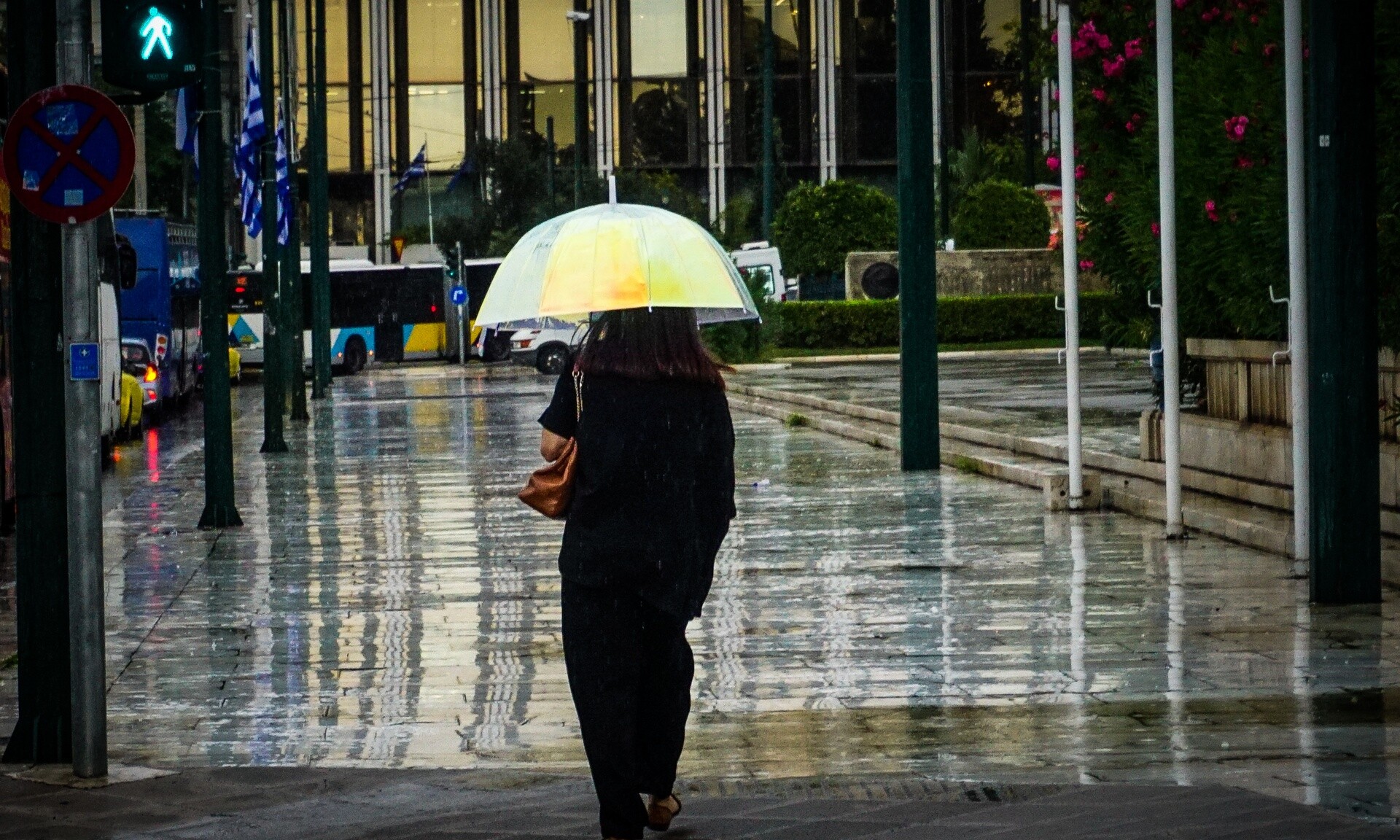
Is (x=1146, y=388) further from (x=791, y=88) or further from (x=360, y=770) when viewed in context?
(x=791, y=88)

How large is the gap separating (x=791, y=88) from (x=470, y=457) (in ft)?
181

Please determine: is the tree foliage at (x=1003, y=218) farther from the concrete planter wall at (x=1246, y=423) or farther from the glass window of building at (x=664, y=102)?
the concrete planter wall at (x=1246, y=423)

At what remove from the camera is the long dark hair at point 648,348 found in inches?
233

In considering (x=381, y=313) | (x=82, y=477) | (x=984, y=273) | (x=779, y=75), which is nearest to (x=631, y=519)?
(x=82, y=477)

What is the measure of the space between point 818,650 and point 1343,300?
2979mm

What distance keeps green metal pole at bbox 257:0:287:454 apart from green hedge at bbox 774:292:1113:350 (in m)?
25.2

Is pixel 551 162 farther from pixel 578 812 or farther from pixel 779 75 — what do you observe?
pixel 578 812

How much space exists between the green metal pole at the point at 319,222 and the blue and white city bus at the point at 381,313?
1173cm

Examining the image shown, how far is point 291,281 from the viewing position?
3098 cm

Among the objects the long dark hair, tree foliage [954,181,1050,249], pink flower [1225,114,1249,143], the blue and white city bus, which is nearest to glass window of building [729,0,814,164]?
the blue and white city bus

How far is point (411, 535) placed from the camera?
14922 mm

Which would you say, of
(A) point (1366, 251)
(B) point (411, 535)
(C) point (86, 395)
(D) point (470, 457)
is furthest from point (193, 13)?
(D) point (470, 457)

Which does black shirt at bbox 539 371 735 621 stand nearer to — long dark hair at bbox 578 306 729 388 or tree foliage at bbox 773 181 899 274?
long dark hair at bbox 578 306 729 388

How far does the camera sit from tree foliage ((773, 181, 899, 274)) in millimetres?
53812
